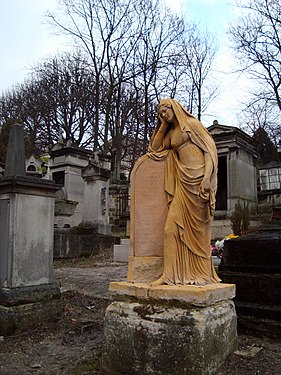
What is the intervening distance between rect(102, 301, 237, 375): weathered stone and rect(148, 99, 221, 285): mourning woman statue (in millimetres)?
289

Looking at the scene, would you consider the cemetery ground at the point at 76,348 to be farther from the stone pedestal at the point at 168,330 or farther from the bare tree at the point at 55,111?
the bare tree at the point at 55,111

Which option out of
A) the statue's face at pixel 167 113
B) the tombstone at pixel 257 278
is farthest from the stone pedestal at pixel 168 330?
the statue's face at pixel 167 113

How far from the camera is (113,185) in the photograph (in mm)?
21172

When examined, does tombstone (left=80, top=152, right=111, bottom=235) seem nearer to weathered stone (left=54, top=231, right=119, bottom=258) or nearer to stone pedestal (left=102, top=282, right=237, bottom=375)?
weathered stone (left=54, top=231, right=119, bottom=258)

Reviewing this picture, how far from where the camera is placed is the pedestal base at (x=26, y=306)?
4614mm

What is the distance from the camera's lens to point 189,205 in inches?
130

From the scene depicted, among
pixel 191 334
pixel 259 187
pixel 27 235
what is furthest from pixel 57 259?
pixel 259 187

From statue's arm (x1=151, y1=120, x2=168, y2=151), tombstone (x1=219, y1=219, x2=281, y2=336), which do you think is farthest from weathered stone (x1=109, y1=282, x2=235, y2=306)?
statue's arm (x1=151, y1=120, x2=168, y2=151)

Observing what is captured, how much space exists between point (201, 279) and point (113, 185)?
18.1 meters

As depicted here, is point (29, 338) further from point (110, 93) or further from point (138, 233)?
point (110, 93)

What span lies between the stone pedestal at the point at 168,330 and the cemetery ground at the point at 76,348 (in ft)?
0.74

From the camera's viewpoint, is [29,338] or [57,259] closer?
[29,338]

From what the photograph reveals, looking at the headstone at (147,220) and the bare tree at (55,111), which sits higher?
the bare tree at (55,111)

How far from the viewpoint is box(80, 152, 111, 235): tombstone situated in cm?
1382
